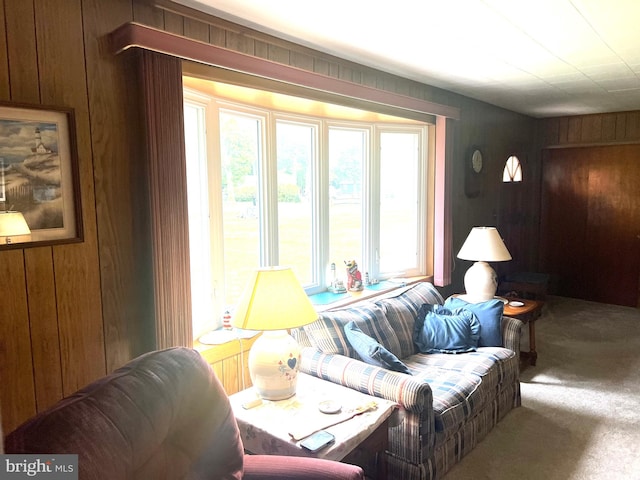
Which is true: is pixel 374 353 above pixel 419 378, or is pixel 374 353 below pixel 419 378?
above

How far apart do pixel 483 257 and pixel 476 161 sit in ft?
4.42

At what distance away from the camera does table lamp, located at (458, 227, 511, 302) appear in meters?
3.72

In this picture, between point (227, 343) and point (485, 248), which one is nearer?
point (227, 343)

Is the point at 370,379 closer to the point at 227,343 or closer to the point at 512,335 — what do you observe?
the point at 227,343

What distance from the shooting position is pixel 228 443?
156 centimetres

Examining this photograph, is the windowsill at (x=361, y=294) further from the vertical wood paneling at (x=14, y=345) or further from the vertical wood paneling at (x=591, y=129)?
the vertical wood paneling at (x=591, y=129)

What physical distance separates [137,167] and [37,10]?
2.20ft

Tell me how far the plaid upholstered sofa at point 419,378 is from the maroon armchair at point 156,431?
683mm

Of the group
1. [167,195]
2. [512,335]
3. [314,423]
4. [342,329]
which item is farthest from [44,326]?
[512,335]

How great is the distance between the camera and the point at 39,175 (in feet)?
5.81

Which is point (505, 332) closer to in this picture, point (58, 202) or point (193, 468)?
point (193, 468)

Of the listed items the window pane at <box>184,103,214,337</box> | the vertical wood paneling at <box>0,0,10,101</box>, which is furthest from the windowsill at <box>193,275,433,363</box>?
the vertical wood paneling at <box>0,0,10,101</box>

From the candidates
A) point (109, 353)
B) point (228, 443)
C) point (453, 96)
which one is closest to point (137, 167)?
point (109, 353)

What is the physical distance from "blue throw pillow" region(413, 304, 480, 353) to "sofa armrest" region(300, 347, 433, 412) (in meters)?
0.83
